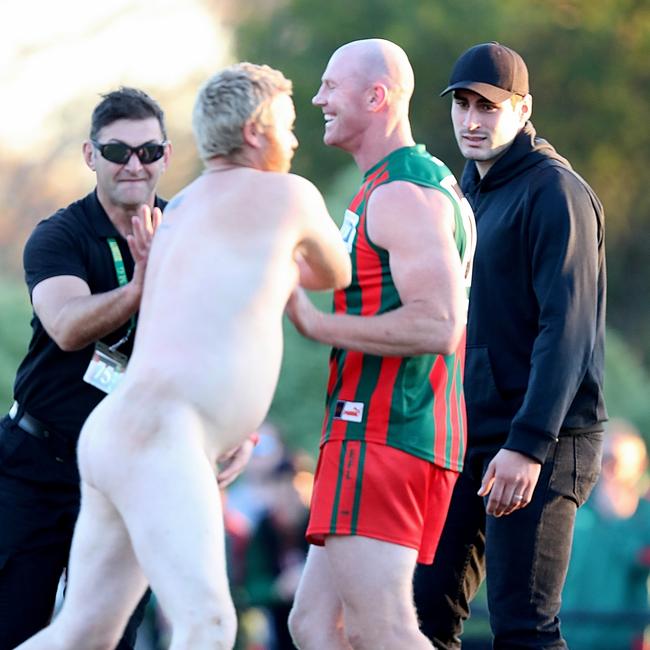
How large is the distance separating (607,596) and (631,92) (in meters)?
19.4

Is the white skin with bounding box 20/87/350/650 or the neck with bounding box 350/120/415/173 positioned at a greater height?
the neck with bounding box 350/120/415/173

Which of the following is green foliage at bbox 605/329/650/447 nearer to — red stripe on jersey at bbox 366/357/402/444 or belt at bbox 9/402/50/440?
belt at bbox 9/402/50/440

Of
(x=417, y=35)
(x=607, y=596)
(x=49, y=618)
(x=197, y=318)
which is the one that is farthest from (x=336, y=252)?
(x=417, y=35)

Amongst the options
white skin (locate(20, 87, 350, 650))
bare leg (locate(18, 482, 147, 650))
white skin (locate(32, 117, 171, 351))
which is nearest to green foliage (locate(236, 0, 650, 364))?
white skin (locate(32, 117, 171, 351))

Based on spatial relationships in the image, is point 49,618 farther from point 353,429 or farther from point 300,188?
point 300,188

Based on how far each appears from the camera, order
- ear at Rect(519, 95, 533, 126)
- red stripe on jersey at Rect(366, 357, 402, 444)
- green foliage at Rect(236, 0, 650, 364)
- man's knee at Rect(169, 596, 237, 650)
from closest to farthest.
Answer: man's knee at Rect(169, 596, 237, 650) < red stripe on jersey at Rect(366, 357, 402, 444) < ear at Rect(519, 95, 533, 126) < green foliage at Rect(236, 0, 650, 364)

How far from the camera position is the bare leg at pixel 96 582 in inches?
165

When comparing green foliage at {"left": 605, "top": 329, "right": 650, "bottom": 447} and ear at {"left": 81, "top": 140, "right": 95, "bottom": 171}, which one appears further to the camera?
green foliage at {"left": 605, "top": 329, "right": 650, "bottom": 447}

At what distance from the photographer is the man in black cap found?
16.2 feet

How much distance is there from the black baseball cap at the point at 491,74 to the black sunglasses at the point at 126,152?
1117 millimetres

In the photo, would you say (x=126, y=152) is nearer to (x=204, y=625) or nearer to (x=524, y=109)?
(x=524, y=109)

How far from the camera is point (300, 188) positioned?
166 inches

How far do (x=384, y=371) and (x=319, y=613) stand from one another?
86 centimetres

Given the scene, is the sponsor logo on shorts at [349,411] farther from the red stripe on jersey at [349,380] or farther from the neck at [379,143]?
the neck at [379,143]
